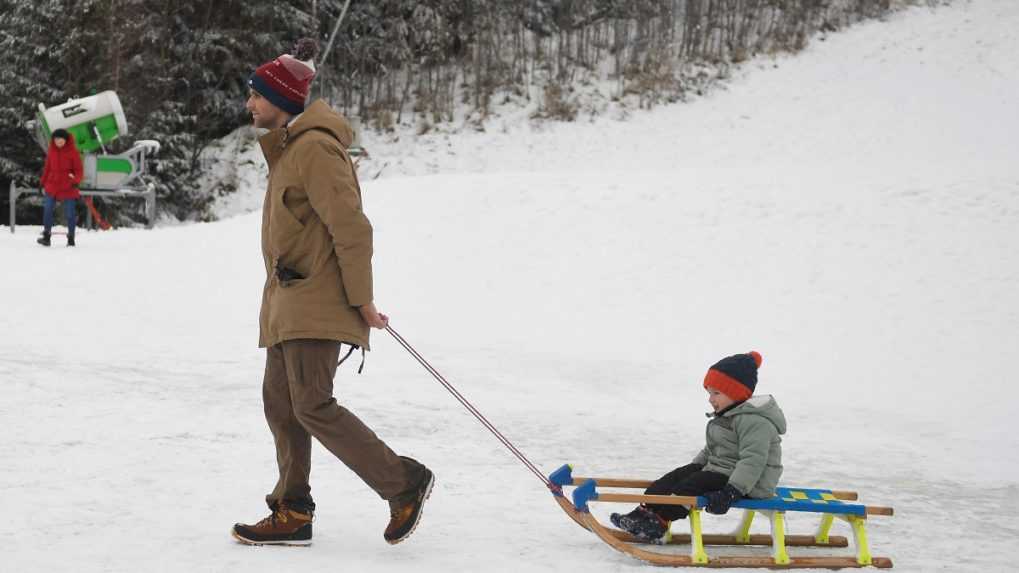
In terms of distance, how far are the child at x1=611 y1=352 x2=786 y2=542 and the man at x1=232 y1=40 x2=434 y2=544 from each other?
3.14 feet

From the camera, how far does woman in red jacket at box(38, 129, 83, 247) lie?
45.1ft

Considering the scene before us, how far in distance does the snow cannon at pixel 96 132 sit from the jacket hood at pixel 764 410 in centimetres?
1550

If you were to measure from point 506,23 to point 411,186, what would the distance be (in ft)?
46.7

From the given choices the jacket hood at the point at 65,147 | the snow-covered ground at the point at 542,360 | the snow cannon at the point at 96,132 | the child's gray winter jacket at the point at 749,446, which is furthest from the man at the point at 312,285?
the snow cannon at the point at 96,132

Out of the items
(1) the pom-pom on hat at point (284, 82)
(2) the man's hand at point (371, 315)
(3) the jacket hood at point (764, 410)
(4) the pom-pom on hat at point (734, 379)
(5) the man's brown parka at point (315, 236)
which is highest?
(1) the pom-pom on hat at point (284, 82)

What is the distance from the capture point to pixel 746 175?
45.3 feet

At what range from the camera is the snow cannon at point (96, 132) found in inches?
692

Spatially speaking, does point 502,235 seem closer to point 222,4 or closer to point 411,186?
point 411,186

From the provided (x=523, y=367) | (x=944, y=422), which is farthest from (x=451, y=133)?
(x=944, y=422)

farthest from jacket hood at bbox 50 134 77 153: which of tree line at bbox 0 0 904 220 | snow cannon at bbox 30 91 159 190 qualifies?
tree line at bbox 0 0 904 220

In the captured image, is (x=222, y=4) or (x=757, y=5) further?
(x=757, y=5)

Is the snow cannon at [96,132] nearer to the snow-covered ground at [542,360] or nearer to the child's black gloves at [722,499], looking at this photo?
the snow-covered ground at [542,360]

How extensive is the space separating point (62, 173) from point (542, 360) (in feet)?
25.6

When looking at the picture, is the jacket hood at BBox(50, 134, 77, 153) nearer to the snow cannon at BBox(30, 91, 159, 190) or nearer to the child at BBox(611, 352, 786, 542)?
the snow cannon at BBox(30, 91, 159, 190)
